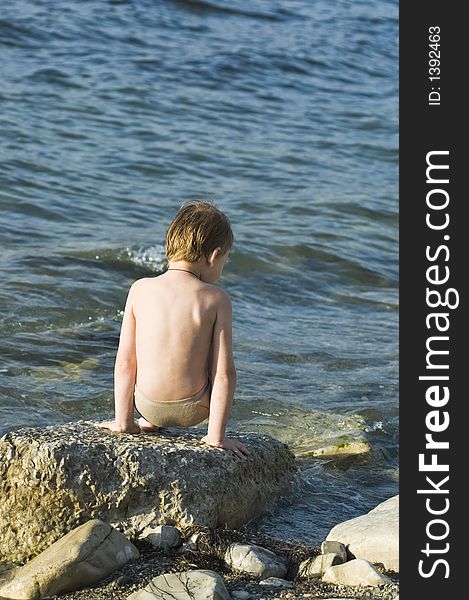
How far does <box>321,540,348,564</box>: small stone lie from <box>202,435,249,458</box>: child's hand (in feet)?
1.95

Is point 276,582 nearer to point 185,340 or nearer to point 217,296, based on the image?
point 185,340

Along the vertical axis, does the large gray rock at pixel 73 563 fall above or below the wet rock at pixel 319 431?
above

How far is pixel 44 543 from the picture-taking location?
442cm

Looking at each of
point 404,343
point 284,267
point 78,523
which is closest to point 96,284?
point 284,267

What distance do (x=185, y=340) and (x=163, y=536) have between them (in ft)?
2.82

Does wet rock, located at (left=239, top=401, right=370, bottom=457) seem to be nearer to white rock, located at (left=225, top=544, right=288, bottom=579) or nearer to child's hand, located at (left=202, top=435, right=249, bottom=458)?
child's hand, located at (left=202, top=435, right=249, bottom=458)

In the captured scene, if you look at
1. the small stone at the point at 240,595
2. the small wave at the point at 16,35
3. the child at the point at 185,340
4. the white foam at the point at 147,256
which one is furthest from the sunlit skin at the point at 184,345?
the small wave at the point at 16,35

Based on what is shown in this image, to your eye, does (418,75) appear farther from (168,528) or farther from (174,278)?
(168,528)

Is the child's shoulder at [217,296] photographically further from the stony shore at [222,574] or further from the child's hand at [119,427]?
the stony shore at [222,574]

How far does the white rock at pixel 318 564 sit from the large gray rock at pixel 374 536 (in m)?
0.12

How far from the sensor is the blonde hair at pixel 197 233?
477cm

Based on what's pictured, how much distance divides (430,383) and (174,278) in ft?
4.57

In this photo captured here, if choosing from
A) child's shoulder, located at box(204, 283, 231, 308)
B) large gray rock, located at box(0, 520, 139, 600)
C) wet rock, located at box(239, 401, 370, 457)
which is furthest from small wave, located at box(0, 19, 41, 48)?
large gray rock, located at box(0, 520, 139, 600)

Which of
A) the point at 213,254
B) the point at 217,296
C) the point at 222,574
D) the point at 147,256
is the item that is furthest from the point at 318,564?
the point at 147,256
